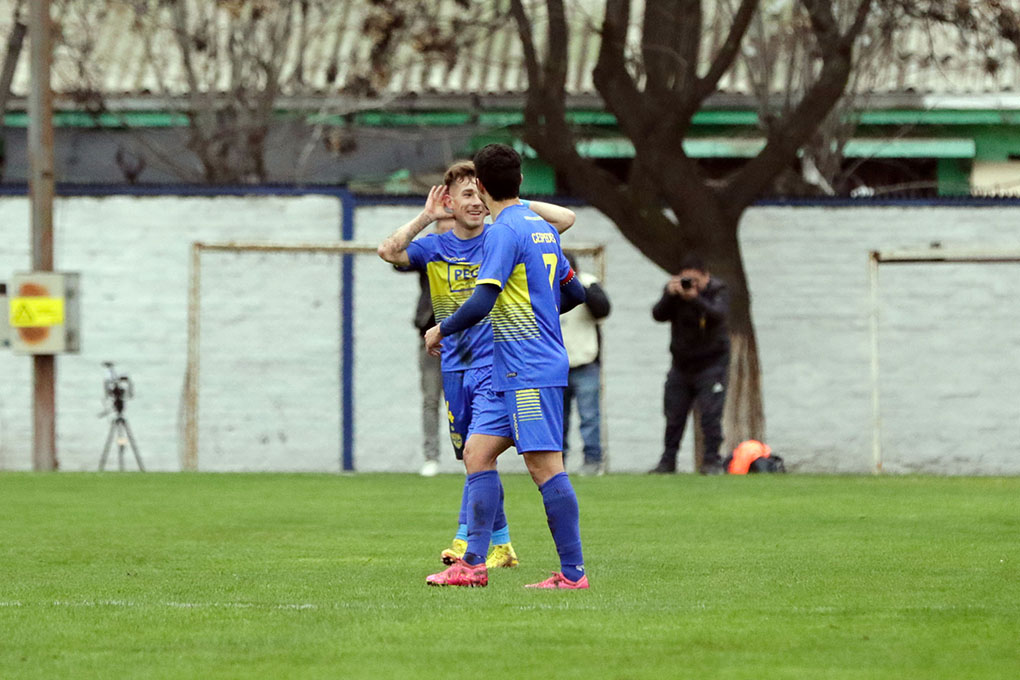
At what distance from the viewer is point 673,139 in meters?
18.8

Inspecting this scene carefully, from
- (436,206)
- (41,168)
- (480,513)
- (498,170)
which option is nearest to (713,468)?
(41,168)

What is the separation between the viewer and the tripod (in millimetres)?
20156

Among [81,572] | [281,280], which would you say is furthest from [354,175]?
[81,572]

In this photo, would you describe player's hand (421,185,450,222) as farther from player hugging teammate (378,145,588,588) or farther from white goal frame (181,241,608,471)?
white goal frame (181,241,608,471)

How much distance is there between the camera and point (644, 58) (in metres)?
19.0

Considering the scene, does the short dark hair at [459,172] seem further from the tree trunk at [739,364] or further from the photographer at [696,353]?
the tree trunk at [739,364]

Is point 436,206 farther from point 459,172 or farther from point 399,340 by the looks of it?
point 399,340

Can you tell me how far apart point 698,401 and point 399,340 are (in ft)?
13.2

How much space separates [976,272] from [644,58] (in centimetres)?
417

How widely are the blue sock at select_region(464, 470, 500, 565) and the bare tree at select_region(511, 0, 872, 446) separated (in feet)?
34.1

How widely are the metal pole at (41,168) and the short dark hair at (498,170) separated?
1137 cm

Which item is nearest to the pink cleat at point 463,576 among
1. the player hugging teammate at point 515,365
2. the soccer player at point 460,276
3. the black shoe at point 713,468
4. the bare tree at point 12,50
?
the player hugging teammate at point 515,365

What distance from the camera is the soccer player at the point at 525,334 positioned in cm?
795

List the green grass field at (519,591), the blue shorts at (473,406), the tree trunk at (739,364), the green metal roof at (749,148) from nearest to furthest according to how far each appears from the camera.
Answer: the green grass field at (519,591)
the blue shorts at (473,406)
the tree trunk at (739,364)
the green metal roof at (749,148)
